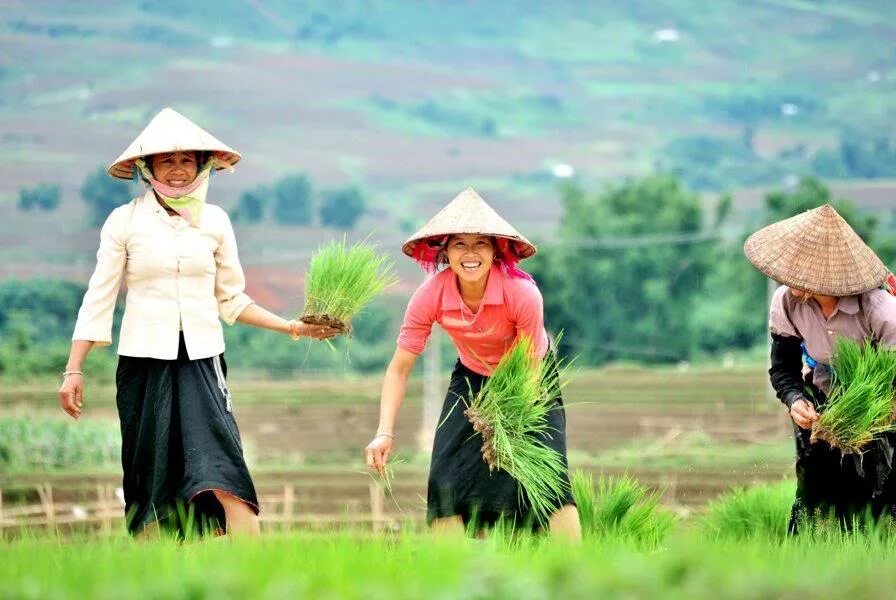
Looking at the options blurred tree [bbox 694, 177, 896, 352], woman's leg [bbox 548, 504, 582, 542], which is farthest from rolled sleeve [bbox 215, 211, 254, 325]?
blurred tree [bbox 694, 177, 896, 352]

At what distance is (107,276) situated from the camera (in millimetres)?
5379

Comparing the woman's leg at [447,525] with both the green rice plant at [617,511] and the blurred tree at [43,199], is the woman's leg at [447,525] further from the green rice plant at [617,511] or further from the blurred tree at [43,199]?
the blurred tree at [43,199]

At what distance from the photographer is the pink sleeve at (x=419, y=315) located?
17.9ft

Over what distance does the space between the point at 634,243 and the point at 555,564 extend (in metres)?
47.9

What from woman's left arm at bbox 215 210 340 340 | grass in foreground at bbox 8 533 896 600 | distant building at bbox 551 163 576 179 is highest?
distant building at bbox 551 163 576 179

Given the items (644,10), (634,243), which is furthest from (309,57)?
(634,243)

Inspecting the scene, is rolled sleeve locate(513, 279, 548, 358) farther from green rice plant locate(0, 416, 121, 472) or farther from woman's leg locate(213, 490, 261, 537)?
green rice plant locate(0, 416, 121, 472)

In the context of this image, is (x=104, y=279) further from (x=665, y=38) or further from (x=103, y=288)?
(x=665, y=38)

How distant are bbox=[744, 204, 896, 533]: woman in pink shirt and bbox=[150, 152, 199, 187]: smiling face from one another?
78.8 inches

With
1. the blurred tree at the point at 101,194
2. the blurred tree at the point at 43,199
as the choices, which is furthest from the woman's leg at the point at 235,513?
the blurred tree at the point at 43,199

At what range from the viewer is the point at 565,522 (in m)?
5.40

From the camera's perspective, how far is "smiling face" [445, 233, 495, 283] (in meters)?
5.38

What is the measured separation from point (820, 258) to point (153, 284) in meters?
2.32

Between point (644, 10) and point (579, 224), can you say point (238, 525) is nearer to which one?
point (579, 224)
